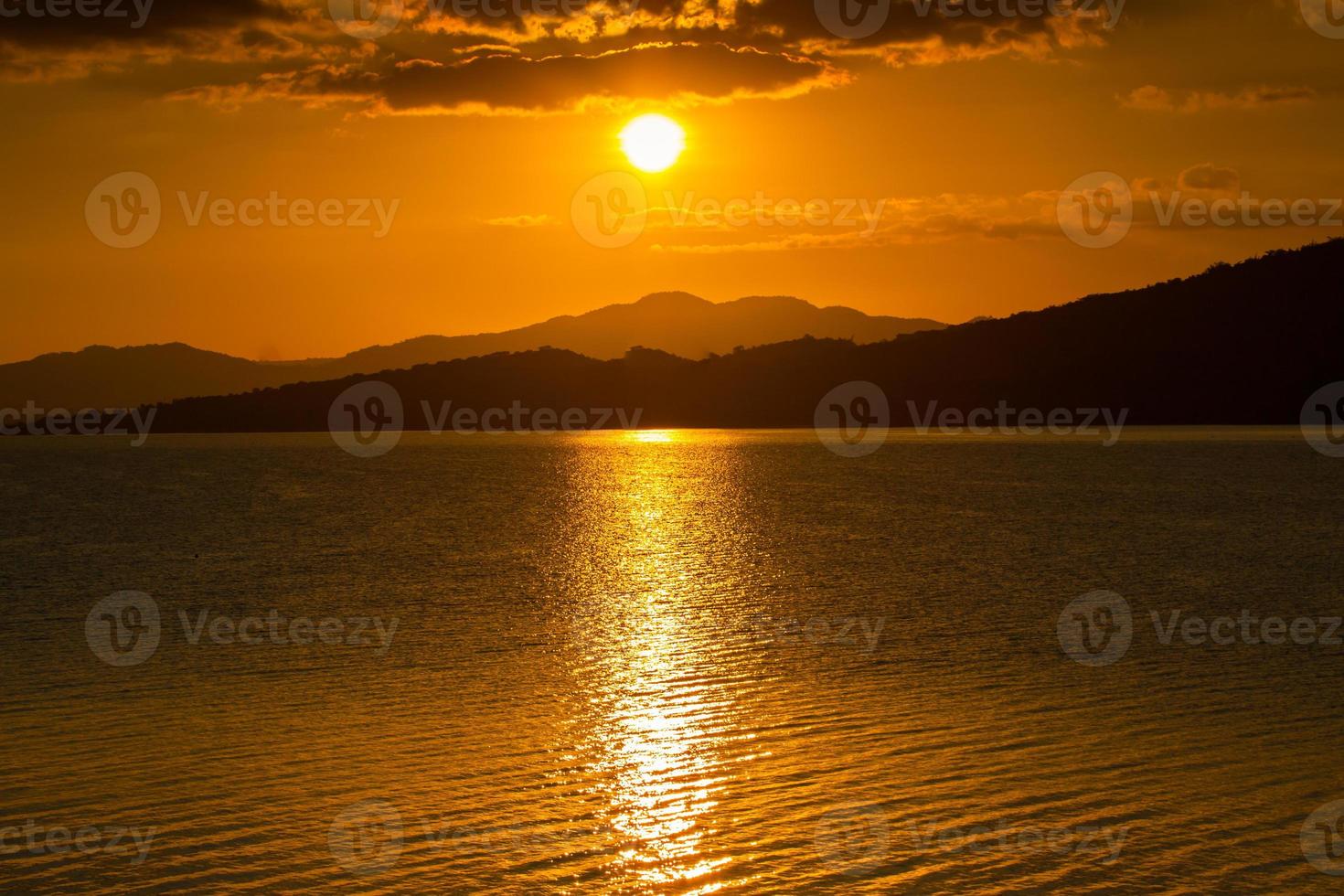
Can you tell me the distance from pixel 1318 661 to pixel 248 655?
26.4 meters

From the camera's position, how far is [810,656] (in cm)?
3014

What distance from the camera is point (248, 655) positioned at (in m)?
30.9

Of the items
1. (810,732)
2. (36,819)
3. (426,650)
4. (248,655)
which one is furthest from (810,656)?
(36,819)

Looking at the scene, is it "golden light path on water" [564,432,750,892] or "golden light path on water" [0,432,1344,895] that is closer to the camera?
"golden light path on water" [0,432,1344,895]

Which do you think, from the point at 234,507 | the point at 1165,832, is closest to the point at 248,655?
the point at 1165,832

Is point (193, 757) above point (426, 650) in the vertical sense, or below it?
below

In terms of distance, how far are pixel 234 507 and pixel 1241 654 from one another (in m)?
83.6

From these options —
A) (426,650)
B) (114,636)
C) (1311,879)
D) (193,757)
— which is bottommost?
(1311,879)

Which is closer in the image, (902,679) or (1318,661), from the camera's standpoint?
(902,679)

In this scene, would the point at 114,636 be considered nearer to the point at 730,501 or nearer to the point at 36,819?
the point at 36,819

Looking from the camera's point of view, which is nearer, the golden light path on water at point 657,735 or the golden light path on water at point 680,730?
the golden light path on water at point 680,730

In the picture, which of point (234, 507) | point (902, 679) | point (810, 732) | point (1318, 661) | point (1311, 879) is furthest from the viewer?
point (234, 507)

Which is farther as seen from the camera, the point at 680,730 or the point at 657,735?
the point at 680,730

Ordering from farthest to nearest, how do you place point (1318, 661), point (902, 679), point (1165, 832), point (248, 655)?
1. point (248, 655)
2. point (1318, 661)
3. point (902, 679)
4. point (1165, 832)
